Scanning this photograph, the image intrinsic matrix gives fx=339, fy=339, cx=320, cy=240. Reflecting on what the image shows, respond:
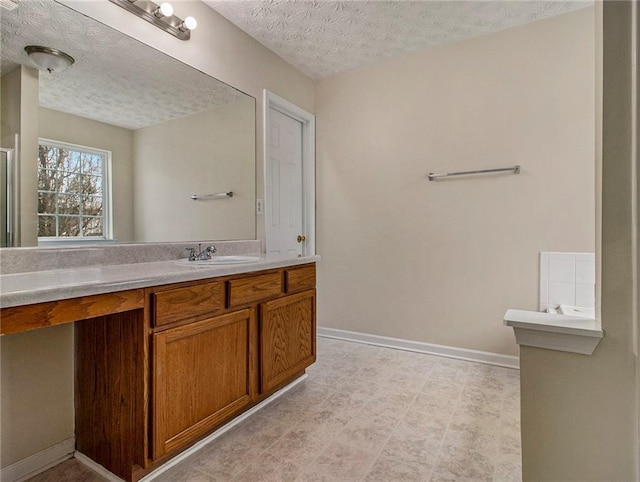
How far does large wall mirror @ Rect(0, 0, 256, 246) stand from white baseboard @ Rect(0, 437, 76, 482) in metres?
0.89

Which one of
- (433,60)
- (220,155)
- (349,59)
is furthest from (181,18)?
(433,60)

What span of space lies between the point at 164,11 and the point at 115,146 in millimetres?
779

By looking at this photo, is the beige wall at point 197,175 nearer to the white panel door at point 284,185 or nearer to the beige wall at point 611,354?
the white panel door at point 284,185

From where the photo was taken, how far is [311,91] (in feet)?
10.8

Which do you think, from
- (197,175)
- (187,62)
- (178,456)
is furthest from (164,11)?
(178,456)

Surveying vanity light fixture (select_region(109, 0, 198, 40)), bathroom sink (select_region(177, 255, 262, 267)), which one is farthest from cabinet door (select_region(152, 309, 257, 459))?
vanity light fixture (select_region(109, 0, 198, 40))

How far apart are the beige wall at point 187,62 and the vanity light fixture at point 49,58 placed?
0.77 feet

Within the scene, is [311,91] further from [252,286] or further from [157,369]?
[157,369]

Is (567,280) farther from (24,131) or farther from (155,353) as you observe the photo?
(24,131)

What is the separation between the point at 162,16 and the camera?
185 centimetres

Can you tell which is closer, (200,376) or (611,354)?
(611,354)

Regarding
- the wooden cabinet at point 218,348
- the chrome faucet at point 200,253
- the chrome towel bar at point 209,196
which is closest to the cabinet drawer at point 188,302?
the wooden cabinet at point 218,348

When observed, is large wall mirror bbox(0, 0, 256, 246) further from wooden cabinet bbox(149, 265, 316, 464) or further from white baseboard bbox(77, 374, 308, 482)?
white baseboard bbox(77, 374, 308, 482)

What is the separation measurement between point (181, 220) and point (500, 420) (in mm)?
2114
